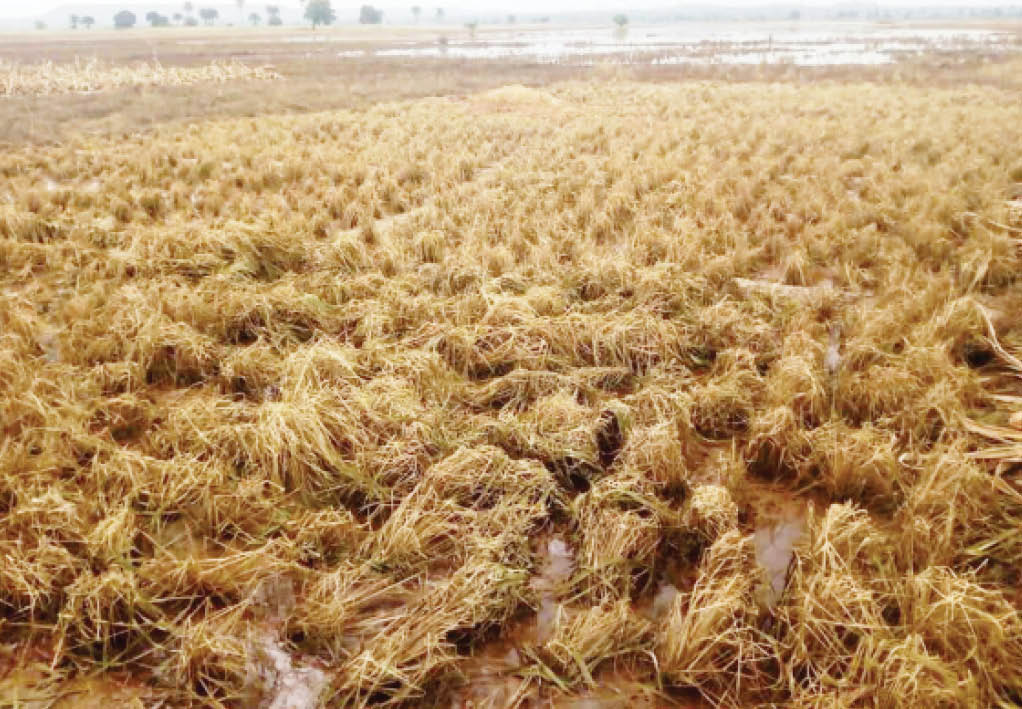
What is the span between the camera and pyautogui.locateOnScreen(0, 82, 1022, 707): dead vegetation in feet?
8.93

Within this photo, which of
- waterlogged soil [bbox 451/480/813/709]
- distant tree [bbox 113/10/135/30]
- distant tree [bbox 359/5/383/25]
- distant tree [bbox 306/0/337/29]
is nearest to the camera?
waterlogged soil [bbox 451/480/813/709]

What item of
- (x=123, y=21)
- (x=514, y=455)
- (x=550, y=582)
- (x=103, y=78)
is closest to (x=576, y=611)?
(x=550, y=582)

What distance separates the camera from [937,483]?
11.1 feet

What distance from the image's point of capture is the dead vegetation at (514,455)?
8.93ft

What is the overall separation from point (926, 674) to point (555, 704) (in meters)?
1.39

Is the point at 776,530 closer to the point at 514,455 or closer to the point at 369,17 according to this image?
the point at 514,455

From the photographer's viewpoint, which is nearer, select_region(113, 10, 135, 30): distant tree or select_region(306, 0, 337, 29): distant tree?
select_region(306, 0, 337, 29): distant tree

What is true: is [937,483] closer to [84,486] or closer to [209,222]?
[84,486]

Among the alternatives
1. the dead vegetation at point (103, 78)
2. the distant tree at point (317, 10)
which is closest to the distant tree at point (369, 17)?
the distant tree at point (317, 10)

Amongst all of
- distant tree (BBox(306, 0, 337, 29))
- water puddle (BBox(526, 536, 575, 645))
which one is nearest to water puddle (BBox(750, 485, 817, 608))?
water puddle (BBox(526, 536, 575, 645))

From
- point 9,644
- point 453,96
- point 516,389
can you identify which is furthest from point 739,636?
point 453,96

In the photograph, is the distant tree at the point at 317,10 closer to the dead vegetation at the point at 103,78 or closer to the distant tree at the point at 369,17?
the distant tree at the point at 369,17

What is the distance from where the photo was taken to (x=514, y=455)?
3996mm

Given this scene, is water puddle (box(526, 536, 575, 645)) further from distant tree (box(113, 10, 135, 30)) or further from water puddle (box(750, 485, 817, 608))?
distant tree (box(113, 10, 135, 30))
